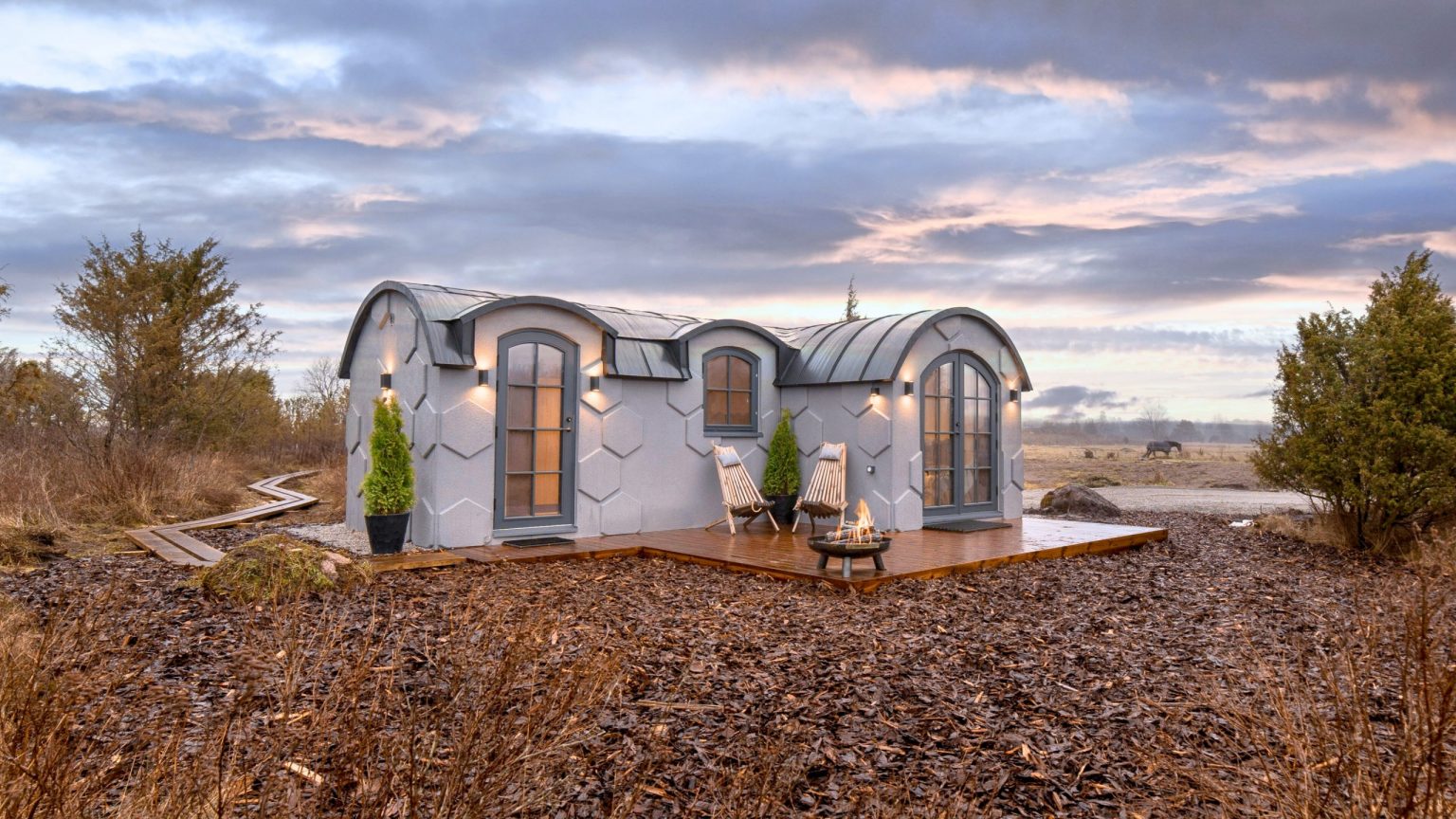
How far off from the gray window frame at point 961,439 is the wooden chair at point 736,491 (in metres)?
1.97

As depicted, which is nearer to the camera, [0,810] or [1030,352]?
[0,810]

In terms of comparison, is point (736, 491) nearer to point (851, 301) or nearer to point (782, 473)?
point (782, 473)

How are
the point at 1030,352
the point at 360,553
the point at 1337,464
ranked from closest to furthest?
the point at 360,553 → the point at 1337,464 → the point at 1030,352

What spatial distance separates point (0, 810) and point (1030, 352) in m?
10.9

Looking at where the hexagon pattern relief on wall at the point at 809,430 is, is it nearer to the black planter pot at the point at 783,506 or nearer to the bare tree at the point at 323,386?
the black planter pot at the point at 783,506

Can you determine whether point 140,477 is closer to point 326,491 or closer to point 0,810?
point 326,491

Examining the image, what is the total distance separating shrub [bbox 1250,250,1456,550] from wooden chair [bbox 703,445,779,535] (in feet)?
18.4

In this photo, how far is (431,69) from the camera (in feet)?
27.3

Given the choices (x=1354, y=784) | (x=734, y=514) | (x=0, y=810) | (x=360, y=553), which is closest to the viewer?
(x=0, y=810)

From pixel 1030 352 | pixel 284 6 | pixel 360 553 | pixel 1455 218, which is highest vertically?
pixel 284 6

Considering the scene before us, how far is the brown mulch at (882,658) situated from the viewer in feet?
9.41

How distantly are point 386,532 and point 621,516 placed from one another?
7.96 ft

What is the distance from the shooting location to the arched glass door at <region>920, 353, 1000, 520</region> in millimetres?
9586

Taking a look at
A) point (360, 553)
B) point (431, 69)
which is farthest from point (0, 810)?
point (431, 69)
